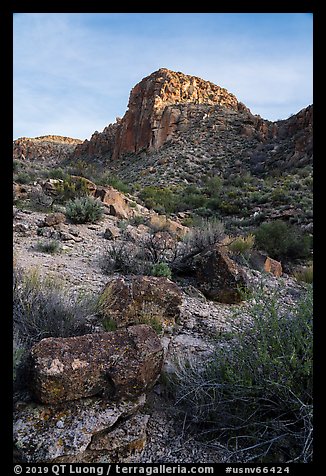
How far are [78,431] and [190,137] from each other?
1181 inches

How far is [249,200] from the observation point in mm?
13766

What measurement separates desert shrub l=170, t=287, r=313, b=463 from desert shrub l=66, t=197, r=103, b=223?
557cm

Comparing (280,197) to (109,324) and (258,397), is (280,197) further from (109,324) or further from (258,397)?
(258,397)

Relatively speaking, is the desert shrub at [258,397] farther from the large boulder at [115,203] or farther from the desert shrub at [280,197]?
the desert shrub at [280,197]

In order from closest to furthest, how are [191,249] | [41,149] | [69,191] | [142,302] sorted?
[142,302], [191,249], [69,191], [41,149]

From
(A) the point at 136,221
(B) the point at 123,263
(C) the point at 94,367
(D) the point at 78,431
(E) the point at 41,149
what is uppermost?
(E) the point at 41,149

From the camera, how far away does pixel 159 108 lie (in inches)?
1350

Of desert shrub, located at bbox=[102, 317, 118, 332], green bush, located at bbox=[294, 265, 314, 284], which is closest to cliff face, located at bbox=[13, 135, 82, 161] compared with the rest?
green bush, located at bbox=[294, 265, 314, 284]

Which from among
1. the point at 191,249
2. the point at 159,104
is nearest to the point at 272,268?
the point at 191,249

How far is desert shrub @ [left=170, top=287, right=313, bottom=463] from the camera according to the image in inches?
68.1

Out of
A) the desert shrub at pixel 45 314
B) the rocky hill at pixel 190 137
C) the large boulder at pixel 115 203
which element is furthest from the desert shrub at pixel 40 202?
the rocky hill at pixel 190 137
